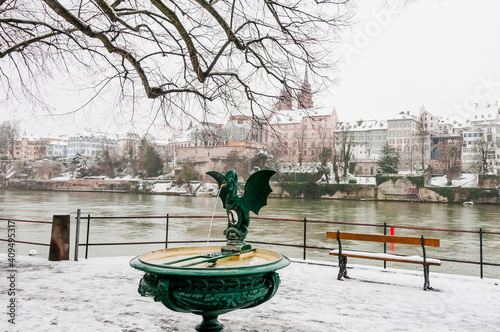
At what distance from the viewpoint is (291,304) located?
15.4 ft

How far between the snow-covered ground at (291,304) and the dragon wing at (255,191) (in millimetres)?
1258

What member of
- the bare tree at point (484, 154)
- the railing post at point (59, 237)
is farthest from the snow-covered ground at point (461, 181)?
the railing post at point (59, 237)

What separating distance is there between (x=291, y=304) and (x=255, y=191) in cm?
181

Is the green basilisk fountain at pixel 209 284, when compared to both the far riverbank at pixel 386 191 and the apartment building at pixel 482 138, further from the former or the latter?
the apartment building at pixel 482 138

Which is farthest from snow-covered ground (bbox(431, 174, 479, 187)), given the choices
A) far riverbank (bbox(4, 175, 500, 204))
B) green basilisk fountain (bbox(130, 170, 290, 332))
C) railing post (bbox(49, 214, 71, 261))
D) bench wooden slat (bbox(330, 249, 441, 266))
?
green basilisk fountain (bbox(130, 170, 290, 332))

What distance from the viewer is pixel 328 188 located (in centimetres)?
5116

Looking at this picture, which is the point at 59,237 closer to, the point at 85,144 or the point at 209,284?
the point at 209,284

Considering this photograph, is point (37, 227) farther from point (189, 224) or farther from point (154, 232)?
point (189, 224)

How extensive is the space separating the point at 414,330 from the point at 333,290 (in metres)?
1.60

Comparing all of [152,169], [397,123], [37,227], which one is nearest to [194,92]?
[37,227]

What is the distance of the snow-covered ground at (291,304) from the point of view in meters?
3.94

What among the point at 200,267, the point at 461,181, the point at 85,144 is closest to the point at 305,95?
the point at 200,267

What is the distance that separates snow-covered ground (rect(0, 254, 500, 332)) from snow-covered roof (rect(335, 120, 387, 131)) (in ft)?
231

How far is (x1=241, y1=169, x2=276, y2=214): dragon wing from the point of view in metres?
3.67
